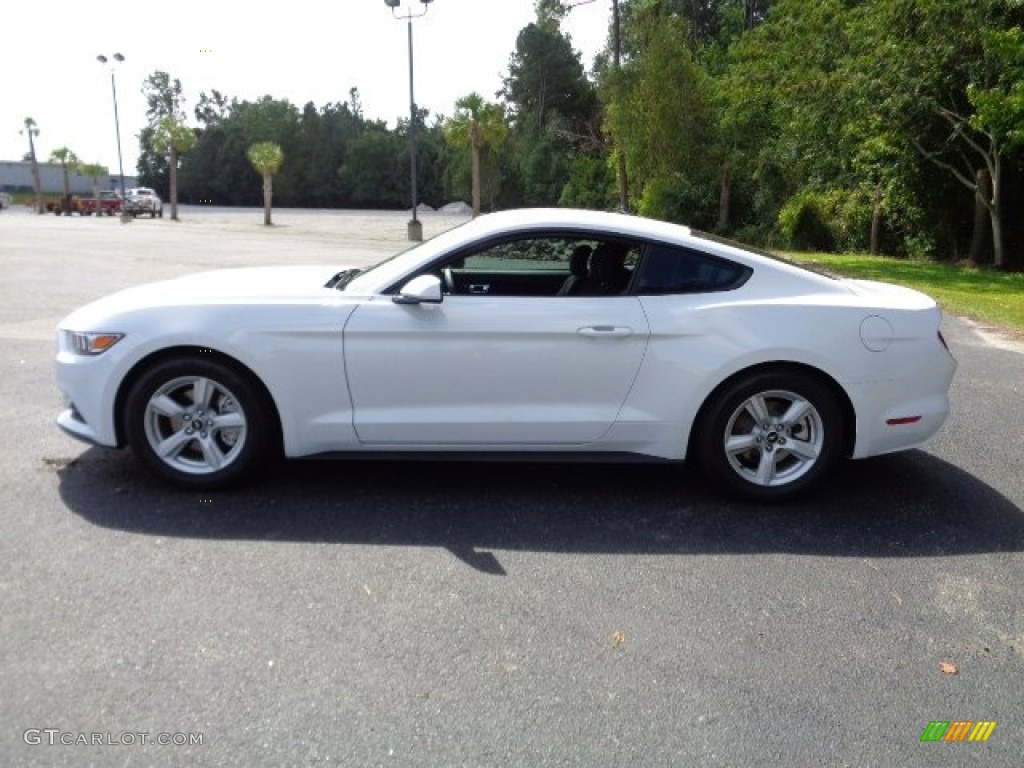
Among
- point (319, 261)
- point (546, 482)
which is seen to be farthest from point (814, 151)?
point (546, 482)

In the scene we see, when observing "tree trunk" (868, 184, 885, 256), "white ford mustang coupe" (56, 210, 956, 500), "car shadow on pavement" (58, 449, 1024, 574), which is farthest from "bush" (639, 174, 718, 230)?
"white ford mustang coupe" (56, 210, 956, 500)

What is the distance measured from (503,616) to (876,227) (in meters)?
29.0

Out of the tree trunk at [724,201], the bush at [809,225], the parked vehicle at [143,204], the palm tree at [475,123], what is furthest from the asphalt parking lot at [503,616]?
the parked vehicle at [143,204]

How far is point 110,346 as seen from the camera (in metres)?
4.53

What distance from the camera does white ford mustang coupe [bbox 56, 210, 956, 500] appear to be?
14.8 ft

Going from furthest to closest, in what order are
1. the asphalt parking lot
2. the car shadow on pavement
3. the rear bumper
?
the rear bumper, the car shadow on pavement, the asphalt parking lot

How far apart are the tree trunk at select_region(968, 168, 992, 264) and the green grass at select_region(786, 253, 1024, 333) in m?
0.79

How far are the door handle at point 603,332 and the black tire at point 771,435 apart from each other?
0.60 meters

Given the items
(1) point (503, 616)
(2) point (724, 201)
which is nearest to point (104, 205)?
(2) point (724, 201)

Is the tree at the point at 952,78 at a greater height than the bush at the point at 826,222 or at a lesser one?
greater

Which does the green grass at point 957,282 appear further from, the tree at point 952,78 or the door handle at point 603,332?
the door handle at point 603,332

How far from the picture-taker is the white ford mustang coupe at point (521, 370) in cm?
450

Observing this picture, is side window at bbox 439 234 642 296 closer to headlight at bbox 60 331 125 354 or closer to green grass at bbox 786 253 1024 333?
headlight at bbox 60 331 125 354

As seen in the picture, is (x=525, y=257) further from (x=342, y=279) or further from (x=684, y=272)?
(x=342, y=279)
